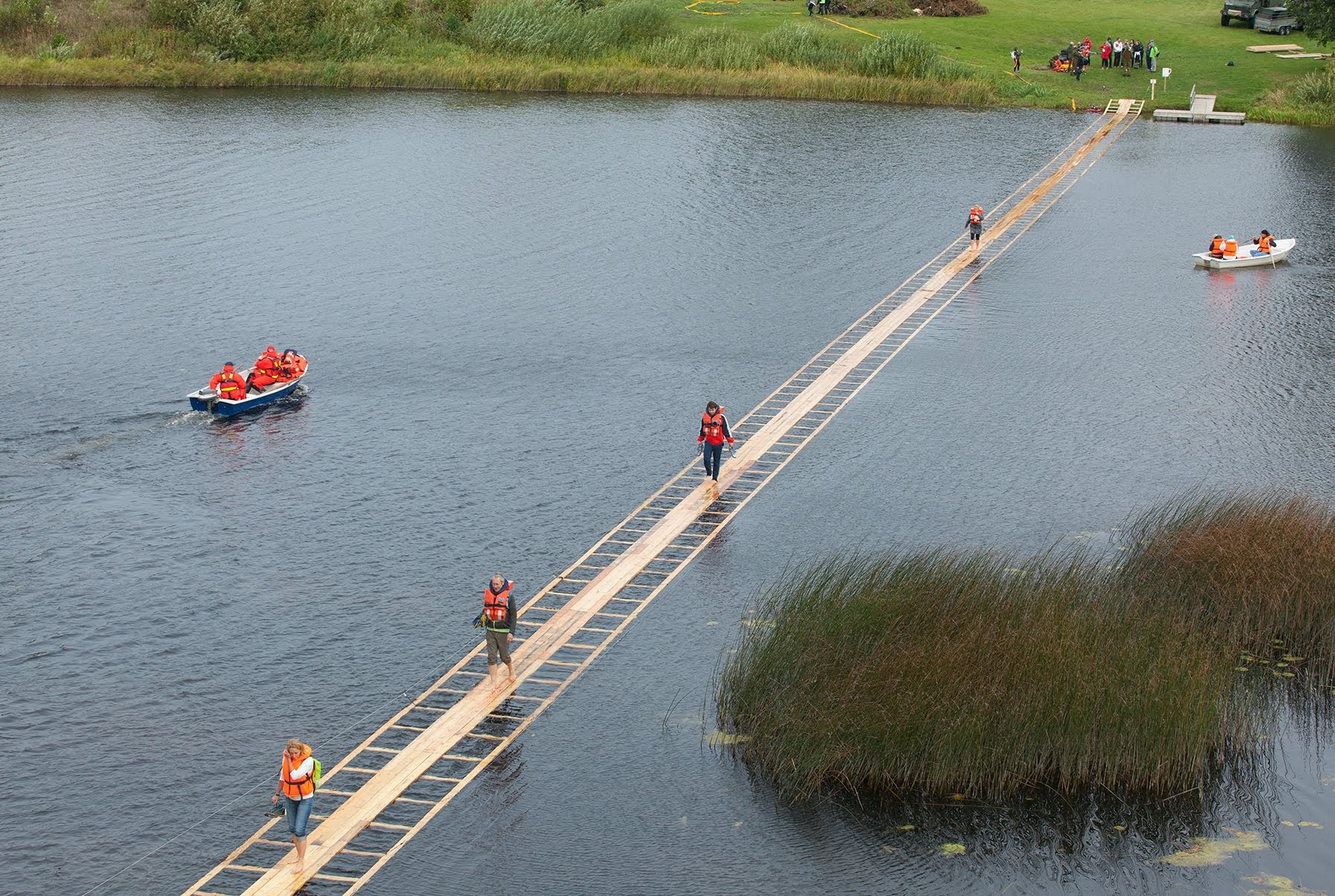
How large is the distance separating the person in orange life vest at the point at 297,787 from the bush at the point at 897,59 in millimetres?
91981

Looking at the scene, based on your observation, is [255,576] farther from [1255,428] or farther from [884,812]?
[1255,428]

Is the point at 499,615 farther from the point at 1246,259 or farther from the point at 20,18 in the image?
the point at 20,18

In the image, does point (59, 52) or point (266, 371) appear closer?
point (266, 371)

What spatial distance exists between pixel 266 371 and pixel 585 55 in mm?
70614

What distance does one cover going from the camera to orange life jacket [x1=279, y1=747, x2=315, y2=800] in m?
24.4

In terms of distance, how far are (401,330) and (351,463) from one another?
14641 millimetres

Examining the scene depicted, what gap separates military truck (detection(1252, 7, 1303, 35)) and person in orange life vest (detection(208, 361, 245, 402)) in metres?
104

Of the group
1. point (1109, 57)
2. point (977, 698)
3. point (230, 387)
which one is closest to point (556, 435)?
point (230, 387)

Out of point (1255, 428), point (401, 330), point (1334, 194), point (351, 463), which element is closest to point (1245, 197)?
point (1334, 194)

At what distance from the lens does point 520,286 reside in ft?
210

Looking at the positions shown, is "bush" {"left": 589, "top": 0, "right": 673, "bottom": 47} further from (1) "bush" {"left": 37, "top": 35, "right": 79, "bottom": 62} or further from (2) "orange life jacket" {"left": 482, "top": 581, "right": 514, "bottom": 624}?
(2) "orange life jacket" {"left": 482, "top": 581, "right": 514, "bottom": 624}

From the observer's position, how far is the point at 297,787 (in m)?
24.4

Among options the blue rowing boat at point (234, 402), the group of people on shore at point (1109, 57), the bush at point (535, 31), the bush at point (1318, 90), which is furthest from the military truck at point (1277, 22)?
the blue rowing boat at point (234, 402)

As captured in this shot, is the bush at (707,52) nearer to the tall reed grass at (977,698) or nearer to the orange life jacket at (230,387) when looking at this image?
the orange life jacket at (230,387)
